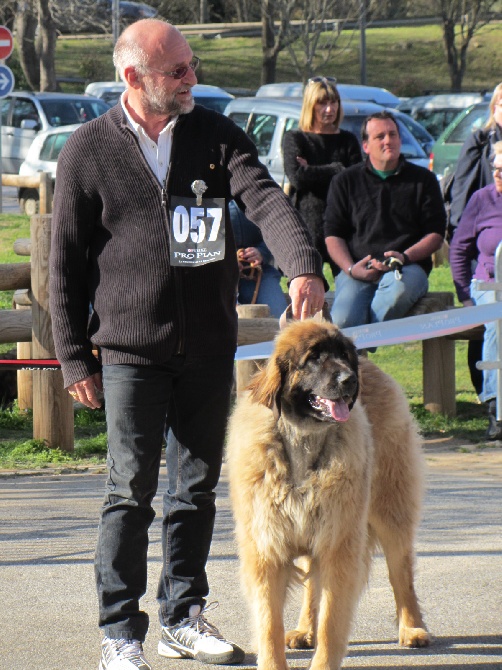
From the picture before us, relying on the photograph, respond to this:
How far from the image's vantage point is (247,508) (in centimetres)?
384

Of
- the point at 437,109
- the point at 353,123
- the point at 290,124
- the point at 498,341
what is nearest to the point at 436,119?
the point at 437,109

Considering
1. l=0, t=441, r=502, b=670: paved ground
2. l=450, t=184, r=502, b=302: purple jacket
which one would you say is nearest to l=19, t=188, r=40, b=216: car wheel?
l=450, t=184, r=502, b=302: purple jacket

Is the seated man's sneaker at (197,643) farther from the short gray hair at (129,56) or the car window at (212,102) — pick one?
the car window at (212,102)

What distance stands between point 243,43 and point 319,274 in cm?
4793

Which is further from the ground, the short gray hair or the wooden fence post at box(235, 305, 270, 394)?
the short gray hair

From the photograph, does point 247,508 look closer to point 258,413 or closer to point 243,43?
point 258,413

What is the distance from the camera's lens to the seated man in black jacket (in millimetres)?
7797

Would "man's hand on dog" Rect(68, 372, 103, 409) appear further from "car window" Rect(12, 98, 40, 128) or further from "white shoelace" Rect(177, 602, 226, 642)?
"car window" Rect(12, 98, 40, 128)

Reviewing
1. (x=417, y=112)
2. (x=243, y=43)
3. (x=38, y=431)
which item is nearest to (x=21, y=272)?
(x=38, y=431)

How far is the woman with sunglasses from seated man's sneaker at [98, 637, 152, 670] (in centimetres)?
502

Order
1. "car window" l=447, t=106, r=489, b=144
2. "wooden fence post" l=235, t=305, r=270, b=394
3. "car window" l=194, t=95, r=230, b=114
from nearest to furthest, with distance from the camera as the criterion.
→ "wooden fence post" l=235, t=305, r=270, b=394, "car window" l=447, t=106, r=489, b=144, "car window" l=194, t=95, r=230, b=114

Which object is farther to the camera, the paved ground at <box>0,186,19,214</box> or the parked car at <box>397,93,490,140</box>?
the parked car at <box>397,93,490,140</box>

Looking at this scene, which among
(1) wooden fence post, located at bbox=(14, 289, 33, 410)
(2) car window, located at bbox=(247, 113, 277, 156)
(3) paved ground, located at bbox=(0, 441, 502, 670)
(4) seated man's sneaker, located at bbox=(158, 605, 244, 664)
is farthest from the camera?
(2) car window, located at bbox=(247, 113, 277, 156)

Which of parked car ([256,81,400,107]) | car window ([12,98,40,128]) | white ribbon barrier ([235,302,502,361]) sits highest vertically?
parked car ([256,81,400,107])
